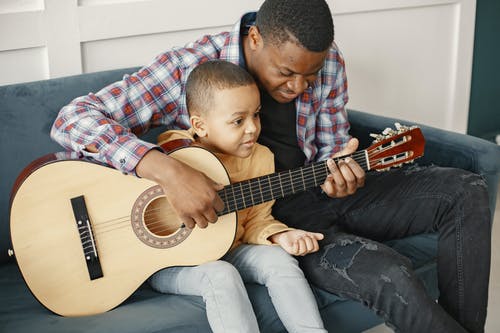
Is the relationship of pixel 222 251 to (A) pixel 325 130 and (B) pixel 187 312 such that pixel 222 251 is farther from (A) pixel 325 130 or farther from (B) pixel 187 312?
(A) pixel 325 130

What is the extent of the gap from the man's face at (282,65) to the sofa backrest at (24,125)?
0.51 m

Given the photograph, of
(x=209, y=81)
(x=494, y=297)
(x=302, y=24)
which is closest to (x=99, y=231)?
(x=209, y=81)

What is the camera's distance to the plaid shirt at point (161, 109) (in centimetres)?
145

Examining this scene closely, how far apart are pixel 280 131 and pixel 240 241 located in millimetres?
349

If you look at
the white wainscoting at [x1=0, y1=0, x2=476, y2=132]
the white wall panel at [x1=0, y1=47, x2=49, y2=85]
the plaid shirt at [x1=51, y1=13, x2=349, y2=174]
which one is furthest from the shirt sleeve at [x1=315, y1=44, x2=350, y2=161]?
the white wall panel at [x1=0, y1=47, x2=49, y2=85]

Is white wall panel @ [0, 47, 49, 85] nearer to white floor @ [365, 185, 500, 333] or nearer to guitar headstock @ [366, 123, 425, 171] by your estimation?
guitar headstock @ [366, 123, 425, 171]

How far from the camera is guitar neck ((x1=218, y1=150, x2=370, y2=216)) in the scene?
149cm

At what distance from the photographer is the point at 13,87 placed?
1691 millimetres

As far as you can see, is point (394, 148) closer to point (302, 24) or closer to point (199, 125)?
point (302, 24)

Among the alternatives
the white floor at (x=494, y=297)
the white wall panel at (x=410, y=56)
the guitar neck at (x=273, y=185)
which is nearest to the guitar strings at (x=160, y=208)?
the guitar neck at (x=273, y=185)

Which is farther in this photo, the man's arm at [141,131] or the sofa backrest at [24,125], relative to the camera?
the sofa backrest at [24,125]

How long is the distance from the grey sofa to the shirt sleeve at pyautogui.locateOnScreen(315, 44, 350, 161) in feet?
0.62

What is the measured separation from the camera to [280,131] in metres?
1.77

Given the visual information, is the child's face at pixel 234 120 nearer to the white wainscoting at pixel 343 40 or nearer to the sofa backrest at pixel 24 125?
the sofa backrest at pixel 24 125
